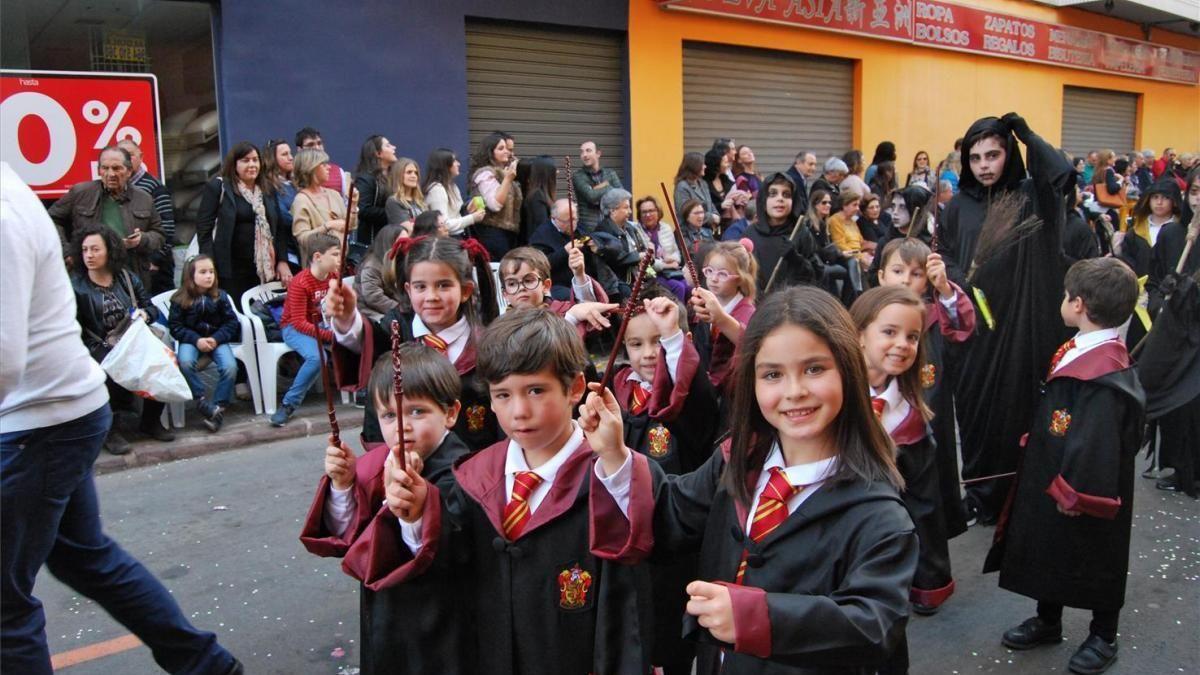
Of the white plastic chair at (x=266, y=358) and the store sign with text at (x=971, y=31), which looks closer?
the white plastic chair at (x=266, y=358)

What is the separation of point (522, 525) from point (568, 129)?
29.8 ft

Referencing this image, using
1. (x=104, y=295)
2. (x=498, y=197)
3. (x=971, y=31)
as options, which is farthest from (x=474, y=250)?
(x=971, y=31)

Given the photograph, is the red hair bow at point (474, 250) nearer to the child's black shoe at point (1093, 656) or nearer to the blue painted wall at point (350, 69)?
the child's black shoe at point (1093, 656)

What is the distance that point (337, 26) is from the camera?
8.83m

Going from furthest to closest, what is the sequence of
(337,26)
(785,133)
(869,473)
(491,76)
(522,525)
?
(785,133), (491,76), (337,26), (522,525), (869,473)

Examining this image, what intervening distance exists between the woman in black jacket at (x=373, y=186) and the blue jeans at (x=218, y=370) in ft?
5.10

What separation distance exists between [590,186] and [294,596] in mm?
5590

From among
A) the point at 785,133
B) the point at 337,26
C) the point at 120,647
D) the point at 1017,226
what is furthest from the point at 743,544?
the point at 785,133

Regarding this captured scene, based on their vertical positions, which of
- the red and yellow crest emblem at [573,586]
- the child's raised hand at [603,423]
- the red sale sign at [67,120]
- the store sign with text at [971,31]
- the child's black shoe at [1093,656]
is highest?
the store sign with text at [971,31]

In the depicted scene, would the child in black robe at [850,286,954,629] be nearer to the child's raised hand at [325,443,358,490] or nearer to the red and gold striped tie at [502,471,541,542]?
the red and gold striped tie at [502,471,541,542]

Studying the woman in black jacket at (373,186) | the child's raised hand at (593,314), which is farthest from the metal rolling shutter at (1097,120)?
the child's raised hand at (593,314)

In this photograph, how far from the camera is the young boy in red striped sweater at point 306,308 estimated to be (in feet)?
18.9

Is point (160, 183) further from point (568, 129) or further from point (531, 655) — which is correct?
point (531, 655)

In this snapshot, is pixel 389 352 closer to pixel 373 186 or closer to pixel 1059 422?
pixel 1059 422
